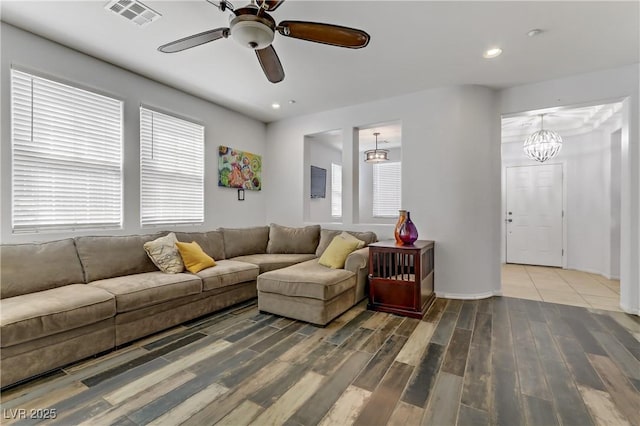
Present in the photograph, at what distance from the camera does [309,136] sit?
16.3 feet

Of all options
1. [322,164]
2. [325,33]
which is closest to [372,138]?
[322,164]

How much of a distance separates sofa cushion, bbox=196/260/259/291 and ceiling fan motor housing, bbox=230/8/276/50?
2.24 m

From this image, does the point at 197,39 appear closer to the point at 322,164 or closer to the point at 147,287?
the point at 147,287

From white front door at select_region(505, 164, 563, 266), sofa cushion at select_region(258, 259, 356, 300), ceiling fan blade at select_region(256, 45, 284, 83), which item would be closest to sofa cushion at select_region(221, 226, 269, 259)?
sofa cushion at select_region(258, 259, 356, 300)

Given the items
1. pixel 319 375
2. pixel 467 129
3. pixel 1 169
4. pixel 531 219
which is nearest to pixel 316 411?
pixel 319 375

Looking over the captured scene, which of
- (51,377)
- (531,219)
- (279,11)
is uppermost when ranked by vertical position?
(279,11)

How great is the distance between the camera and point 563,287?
13.6ft

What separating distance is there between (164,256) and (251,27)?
2381mm

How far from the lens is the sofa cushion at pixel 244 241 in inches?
163

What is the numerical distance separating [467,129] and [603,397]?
116 inches

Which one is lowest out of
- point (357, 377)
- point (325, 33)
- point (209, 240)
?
point (357, 377)

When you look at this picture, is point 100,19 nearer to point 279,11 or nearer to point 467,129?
point 279,11

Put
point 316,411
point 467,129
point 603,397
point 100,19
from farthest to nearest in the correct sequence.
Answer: point 467,129, point 100,19, point 603,397, point 316,411

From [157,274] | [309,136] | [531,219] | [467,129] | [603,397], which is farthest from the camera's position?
[531,219]
